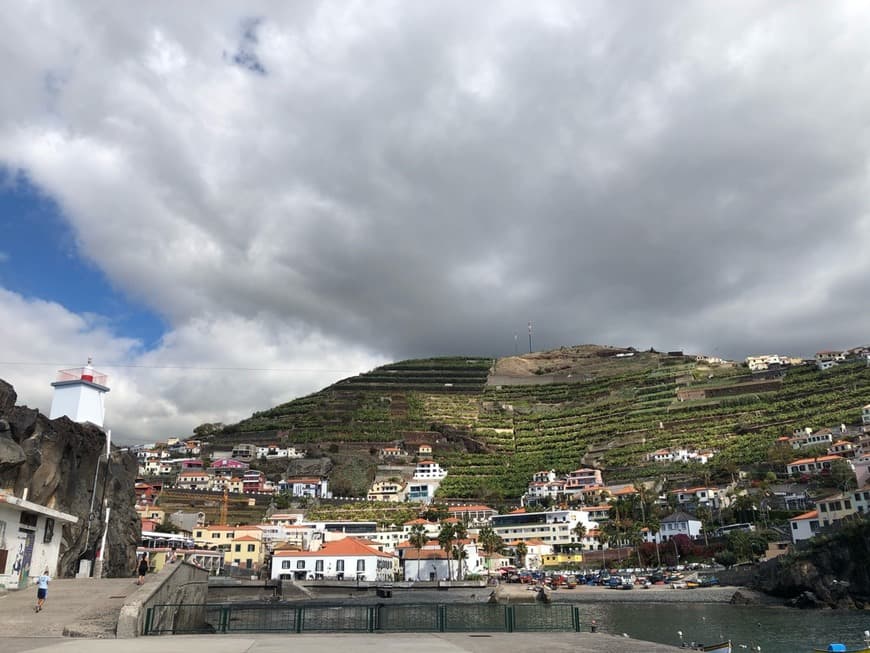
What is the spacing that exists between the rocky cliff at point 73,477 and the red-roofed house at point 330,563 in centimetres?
3267

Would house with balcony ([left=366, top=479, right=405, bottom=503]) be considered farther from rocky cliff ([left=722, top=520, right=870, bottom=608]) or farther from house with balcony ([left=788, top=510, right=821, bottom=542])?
rocky cliff ([left=722, top=520, right=870, bottom=608])

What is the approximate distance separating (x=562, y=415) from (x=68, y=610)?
128 meters

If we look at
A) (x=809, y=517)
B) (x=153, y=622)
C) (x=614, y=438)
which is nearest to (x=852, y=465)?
(x=809, y=517)

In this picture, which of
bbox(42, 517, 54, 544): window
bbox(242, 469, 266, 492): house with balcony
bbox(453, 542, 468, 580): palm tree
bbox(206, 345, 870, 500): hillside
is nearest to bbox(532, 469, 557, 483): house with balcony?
bbox(206, 345, 870, 500): hillside

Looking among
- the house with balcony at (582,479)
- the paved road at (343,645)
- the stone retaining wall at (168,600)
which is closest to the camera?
the paved road at (343,645)

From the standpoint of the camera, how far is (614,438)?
374ft

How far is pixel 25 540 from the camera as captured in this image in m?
22.7

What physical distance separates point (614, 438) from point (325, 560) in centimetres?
6218

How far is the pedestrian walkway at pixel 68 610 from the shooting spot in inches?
591

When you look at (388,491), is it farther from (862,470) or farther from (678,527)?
(862,470)

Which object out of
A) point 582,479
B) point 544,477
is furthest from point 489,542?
point 544,477

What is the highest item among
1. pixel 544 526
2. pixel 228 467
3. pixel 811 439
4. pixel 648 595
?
pixel 811 439

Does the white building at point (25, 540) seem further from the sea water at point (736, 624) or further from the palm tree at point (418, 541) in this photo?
the palm tree at point (418, 541)

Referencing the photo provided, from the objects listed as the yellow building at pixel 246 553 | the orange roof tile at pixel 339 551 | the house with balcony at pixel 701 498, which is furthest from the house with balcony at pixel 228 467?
the house with balcony at pixel 701 498
